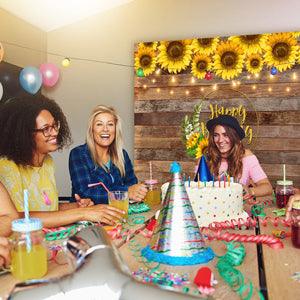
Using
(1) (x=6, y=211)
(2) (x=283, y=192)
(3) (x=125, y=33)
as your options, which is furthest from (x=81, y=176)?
(3) (x=125, y=33)

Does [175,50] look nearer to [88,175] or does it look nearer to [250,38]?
[250,38]

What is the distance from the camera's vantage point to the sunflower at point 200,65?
4434 millimetres

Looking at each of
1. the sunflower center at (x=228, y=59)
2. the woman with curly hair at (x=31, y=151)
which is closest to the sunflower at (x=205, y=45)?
the sunflower center at (x=228, y=59)

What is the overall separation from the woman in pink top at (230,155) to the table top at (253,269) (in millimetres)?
1487

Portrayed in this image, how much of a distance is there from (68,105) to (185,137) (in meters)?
1.48

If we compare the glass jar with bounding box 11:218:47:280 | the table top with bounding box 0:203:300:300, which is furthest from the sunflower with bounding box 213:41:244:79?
the glass jar with bounding box 11:218:47:280

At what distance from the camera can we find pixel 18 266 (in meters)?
0.99

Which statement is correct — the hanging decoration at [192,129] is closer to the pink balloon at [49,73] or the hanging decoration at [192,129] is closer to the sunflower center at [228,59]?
the sunflower center at [228,59]

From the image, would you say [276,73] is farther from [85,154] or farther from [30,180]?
[30,180]

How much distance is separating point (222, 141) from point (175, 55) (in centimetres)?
185

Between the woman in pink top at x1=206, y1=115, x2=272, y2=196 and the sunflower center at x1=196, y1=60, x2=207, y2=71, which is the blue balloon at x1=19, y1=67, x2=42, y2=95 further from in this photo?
the woman in pink top at x1=206, y1=115, x2=272, y2=196

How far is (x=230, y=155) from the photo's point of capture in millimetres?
2924

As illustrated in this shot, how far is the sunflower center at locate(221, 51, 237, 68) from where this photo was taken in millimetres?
4367

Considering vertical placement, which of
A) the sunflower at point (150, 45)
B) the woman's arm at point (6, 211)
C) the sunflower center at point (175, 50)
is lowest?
the woman's arm at point (6, 211)
